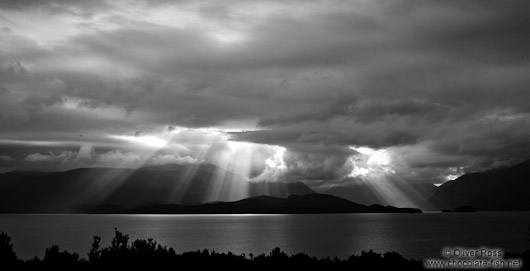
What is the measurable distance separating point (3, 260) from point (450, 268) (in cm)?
5117

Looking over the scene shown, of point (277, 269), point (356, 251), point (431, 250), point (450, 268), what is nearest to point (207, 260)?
point (277, 269)

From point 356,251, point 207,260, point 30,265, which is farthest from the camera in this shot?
point 356,251

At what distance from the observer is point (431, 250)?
12781 cm

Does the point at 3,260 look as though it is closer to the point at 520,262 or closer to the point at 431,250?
the point at 520,262

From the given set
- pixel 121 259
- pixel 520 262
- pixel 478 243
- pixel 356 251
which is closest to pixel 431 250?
pixel 356 251

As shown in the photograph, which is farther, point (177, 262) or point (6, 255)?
point (6, 255)

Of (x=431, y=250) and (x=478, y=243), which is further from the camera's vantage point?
(x=478, y=243)

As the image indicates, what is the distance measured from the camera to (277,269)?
54.3 metres

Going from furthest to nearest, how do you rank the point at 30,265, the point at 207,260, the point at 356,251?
the point at 356,251 → the point at 207,260 → the point at 30,265

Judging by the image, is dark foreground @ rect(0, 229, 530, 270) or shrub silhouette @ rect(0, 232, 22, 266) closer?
dark foreground @ rect(0, 229, 530, 270)

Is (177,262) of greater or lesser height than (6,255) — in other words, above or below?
below

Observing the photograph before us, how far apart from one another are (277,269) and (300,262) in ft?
10.7

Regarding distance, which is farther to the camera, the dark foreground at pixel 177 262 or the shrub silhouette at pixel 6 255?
the shrub silhouette at pixel 6 255

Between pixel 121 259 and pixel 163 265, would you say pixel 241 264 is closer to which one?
pixel 163 265
